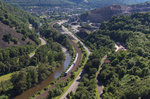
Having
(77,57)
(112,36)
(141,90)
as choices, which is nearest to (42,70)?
(77,57)

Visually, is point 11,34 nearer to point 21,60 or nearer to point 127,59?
point 21,60

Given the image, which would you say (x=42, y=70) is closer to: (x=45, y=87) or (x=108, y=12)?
(x=45, y=87)

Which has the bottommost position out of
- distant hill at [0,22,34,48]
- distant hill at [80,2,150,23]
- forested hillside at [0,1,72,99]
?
forested hillside at [0,1,72,99]

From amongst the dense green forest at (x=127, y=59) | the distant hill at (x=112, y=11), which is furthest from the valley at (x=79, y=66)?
the distant hill at (x=112, y=11)

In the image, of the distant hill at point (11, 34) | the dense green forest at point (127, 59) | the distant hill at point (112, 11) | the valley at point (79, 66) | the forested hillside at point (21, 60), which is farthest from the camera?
the distant hill at point (112, 11)

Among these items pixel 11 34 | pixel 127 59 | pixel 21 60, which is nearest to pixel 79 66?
pixel 127 59

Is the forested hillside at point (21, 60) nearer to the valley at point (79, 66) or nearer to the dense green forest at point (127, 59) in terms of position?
the valley at point (79, 66)

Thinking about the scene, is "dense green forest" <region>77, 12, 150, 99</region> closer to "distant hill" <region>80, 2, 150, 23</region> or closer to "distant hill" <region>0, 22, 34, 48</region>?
"distant hill" <region>0, 22, 34, 48</region>

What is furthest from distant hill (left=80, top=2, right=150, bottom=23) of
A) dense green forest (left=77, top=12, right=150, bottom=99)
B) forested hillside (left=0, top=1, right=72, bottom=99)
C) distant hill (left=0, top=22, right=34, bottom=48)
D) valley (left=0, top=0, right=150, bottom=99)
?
distant hill (left=0, top=22, right=34, bottom=48)
